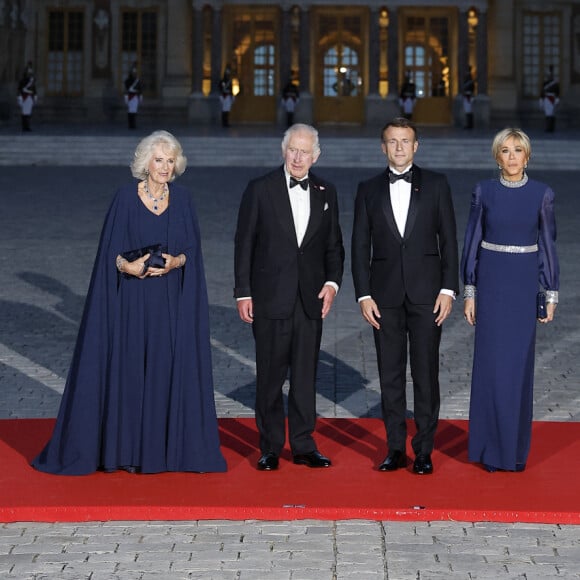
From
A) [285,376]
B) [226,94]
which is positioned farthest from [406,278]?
[226,94]

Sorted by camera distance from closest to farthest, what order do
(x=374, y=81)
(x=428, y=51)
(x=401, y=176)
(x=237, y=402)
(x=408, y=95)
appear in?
1. (x=401, y=176)
2. (x=237, y=402)
3. (x=408, y=95)
4. (x=374, y=81)
5. (x=428, y=51)

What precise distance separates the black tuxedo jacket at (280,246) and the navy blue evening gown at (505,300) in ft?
2.44

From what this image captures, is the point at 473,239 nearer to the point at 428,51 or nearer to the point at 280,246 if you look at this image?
the point at 280,246

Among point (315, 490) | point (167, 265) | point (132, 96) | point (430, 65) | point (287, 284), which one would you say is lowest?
point (315, 490)

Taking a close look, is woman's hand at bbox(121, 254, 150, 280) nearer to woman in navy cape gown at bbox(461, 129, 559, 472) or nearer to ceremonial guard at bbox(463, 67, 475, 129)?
woman in navy cape gown at bbox(461, 129, 559, 472)

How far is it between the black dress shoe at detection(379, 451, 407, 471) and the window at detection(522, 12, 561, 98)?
108ft

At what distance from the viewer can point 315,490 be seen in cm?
698

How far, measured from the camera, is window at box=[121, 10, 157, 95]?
39500mm

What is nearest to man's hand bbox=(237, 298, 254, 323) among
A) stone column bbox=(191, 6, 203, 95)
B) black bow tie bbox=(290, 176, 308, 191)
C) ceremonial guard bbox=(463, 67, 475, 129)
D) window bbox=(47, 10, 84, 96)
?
black bow tie bbox=(290, 176, 308, 191)

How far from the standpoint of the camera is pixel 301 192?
7.51 meters

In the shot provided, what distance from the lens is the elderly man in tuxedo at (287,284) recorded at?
7.46 meters

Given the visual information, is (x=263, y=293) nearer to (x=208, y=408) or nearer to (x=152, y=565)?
(x=208, y=408)

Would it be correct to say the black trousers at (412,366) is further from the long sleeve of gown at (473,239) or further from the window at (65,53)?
the window at (65,53)

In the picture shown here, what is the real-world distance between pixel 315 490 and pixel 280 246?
1252 mm
